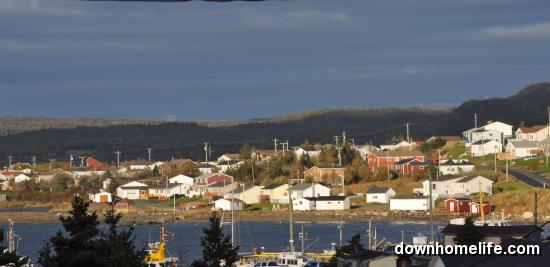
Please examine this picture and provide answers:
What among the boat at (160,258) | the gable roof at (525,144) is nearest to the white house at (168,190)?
the gable roof at (525,144)

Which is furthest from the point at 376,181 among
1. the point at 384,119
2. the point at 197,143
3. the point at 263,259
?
the point at 384,119

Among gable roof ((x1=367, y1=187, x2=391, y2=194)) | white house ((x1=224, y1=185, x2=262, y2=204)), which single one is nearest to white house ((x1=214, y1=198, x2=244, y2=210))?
white house ((x1=224, y1=185, x2=262, y2=204))

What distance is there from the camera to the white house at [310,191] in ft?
173

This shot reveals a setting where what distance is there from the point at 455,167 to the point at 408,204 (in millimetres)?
7218

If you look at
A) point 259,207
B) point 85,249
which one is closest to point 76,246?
point 85,249

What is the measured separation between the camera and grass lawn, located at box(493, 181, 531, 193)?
148 ft

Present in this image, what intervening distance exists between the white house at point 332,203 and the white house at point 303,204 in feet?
0.67

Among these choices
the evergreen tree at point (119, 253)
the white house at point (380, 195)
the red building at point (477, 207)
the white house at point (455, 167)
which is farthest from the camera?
the white house at point (455, 167)

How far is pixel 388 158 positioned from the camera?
2347 inches

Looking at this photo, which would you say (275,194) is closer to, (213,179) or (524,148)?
(213,179)

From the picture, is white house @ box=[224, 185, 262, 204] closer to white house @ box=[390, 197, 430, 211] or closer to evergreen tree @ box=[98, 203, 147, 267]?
white house @ box=[390, 197, 430, 211]

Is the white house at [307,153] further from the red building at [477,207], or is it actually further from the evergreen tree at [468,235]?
the evergreen tree at [468,235]

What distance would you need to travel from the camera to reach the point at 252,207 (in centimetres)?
5250

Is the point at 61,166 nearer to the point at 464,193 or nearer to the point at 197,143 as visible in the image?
the point at 197,143
